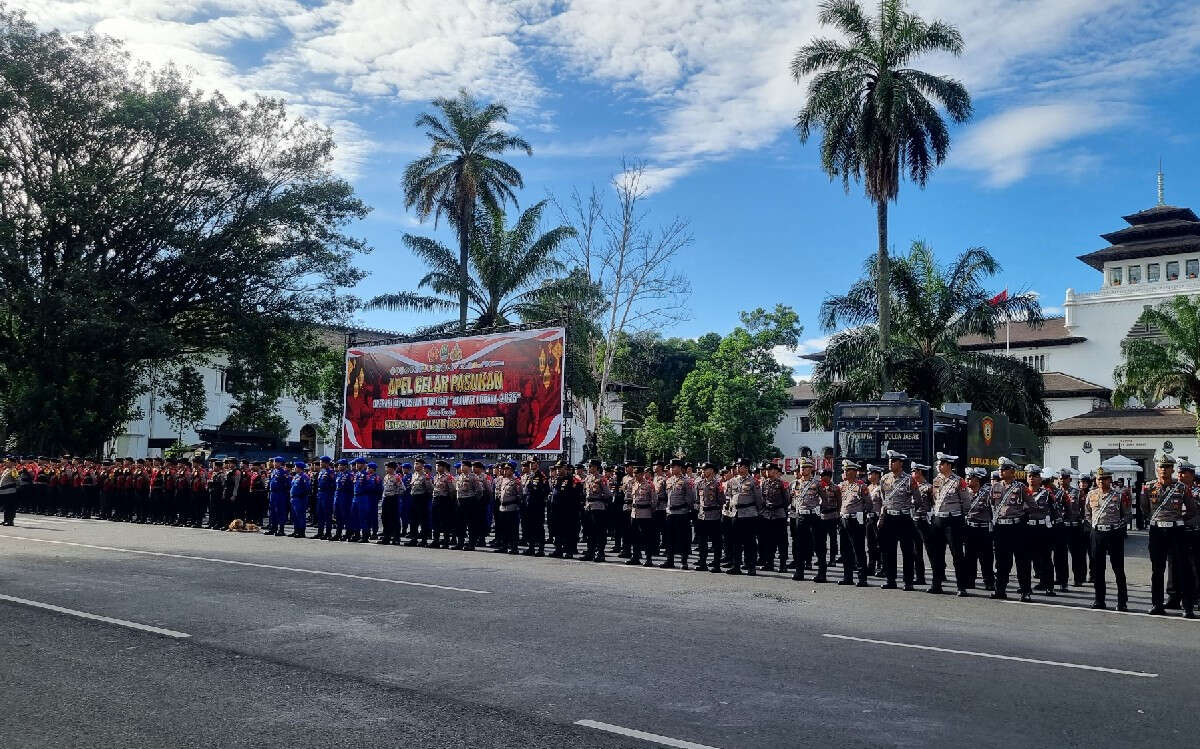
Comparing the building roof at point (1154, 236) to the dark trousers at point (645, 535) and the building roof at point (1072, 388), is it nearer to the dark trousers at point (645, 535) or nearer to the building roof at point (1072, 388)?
the building roof at point (1072, 388)

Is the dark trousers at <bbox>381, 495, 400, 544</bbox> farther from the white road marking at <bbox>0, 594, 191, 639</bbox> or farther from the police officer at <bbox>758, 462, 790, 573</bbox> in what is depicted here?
the white road marking at <bbox>0, 594, 191, 639</bbox>

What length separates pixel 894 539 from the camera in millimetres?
12945

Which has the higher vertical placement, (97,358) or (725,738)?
(97,358)

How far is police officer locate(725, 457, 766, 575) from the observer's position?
14.2m

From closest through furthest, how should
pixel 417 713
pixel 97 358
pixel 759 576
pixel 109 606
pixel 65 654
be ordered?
pixel 417 713 → pixel 65 654 → pixel 109 606 → pixel 759 576 → pixel 97 358

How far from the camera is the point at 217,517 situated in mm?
23766

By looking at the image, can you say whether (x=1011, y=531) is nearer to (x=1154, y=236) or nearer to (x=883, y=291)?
(x=883, y=291)

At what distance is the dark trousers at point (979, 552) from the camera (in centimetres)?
1246

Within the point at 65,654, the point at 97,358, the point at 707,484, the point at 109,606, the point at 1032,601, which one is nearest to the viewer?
the point at 65,654

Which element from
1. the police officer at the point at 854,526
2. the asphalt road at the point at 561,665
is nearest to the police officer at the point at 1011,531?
the asphalt road at the point at 561,665

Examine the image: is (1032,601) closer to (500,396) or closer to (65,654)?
(65,654)

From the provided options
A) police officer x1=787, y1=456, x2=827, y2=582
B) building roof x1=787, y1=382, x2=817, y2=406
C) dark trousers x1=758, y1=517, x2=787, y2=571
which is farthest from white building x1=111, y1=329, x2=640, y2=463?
police officer x1=787, y1=456, x2=827, y2=582

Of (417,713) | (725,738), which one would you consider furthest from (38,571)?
(725,738)

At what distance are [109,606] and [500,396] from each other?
45.1 ft
